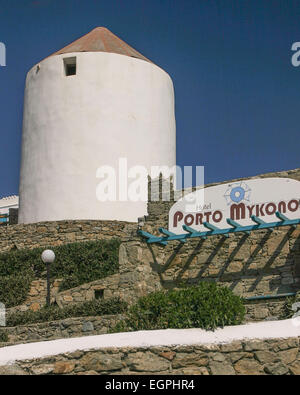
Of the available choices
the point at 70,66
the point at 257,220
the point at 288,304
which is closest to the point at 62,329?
the point at 257,220

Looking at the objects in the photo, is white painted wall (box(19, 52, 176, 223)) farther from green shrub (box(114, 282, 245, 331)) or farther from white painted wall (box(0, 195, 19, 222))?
green shrub (box(114, 282, 245, 331))

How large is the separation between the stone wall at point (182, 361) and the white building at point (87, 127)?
54.3 ft

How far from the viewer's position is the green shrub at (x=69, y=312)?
18.8 meters

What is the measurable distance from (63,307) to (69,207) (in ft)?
27.9

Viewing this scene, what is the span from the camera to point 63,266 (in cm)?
2416

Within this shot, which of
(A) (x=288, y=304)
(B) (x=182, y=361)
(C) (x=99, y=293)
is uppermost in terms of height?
(C) (x=99, y=293)

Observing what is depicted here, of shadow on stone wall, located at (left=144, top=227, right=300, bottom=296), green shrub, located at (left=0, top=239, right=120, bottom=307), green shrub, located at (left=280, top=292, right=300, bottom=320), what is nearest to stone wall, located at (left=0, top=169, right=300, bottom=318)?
shadow on stone wall, located at (left=144, top=227, right=300, bottom=296)

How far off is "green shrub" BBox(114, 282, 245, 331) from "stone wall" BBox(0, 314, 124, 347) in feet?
10.6

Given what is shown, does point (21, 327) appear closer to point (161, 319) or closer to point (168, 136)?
point (161, 319)

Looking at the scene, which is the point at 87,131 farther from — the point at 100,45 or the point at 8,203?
the point at 8,203

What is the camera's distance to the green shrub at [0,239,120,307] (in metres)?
23.2

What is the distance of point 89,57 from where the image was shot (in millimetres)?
30375

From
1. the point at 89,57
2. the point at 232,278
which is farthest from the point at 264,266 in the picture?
the point at 89,57

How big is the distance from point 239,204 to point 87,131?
433 inches
